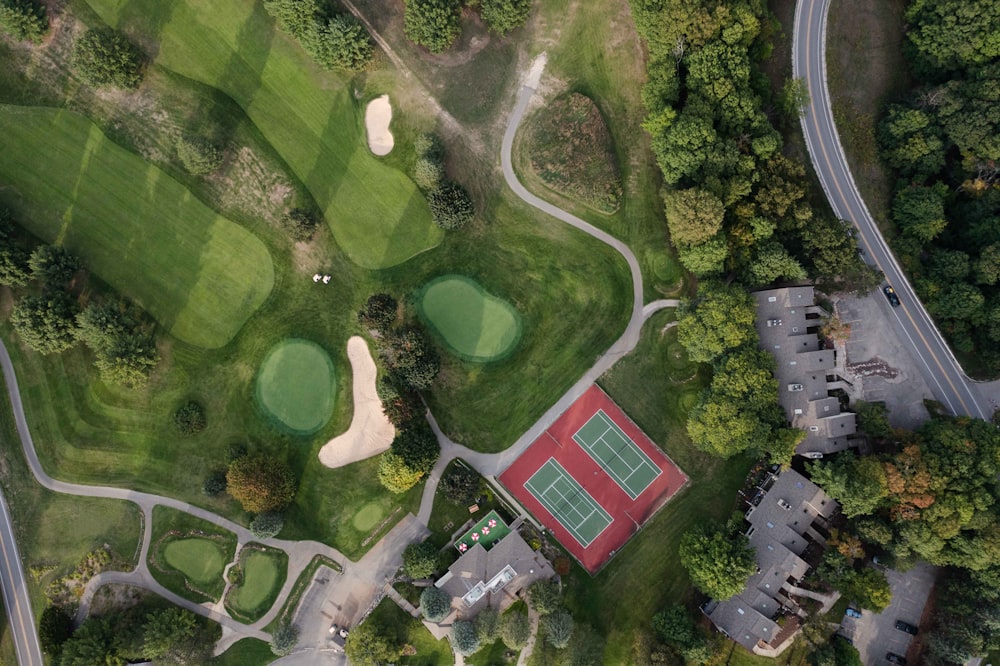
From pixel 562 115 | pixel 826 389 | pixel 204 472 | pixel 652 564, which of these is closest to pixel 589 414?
pixel 652 564

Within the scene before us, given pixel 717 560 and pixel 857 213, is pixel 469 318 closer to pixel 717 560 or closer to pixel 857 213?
pixel 717 560

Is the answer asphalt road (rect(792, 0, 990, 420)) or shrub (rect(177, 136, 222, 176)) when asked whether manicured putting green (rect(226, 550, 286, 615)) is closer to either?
shrub (rect(177, 136, 222, 176))

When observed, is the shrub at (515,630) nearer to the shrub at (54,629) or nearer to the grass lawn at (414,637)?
the grass lawn at (414,637)

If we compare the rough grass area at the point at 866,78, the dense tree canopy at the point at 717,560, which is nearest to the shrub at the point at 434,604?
the dense tree canopy at the point at 717,560

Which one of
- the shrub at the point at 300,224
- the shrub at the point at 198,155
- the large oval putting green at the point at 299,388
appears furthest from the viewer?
the large oval putting green at the point at 299,388

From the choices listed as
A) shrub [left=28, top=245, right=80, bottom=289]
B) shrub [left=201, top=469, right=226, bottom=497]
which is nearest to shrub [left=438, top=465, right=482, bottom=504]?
shrub [left=201, top=469, right=226, bottom=497]

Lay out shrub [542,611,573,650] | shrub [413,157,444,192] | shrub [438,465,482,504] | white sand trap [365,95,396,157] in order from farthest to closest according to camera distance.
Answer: white sand trap [365,95,396,157] → shrub [413,157,444,192] → shrub [438,465,482,504] → shrub [542,611,573,650]

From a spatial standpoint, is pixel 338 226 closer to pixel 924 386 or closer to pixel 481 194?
pixel 481 194
